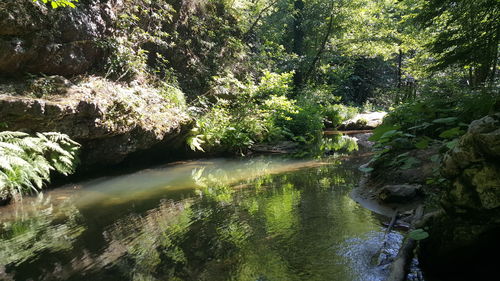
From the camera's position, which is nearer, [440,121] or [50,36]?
[440,121]

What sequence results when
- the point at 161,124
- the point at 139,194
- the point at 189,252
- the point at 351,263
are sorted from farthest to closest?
1. the point at 161,124
2. the point at 139,194
3. the point at 189,252
4. the point at 351,263

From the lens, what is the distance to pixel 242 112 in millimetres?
12828

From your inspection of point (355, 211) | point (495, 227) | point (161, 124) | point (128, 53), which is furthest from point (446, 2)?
point (128, 53)

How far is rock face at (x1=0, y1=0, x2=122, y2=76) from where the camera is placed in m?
6.99

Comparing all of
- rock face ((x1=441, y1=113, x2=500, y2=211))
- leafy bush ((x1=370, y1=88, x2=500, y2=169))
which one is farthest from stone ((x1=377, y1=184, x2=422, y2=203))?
rock face ((x1=441, y1=113, x2=500, y2=211))

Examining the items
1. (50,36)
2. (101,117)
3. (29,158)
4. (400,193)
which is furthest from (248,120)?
(400,193)

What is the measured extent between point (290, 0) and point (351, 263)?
19564 mm

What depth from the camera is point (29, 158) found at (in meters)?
6.30

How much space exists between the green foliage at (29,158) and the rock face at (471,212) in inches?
232

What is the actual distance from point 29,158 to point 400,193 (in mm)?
6490

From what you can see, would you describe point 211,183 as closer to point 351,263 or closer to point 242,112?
point 351,263

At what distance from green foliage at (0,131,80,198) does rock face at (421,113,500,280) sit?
5.88m

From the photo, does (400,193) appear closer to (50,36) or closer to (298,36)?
(50,36)

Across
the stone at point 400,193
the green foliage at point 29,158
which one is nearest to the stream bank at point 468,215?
the stone at point 400,193
